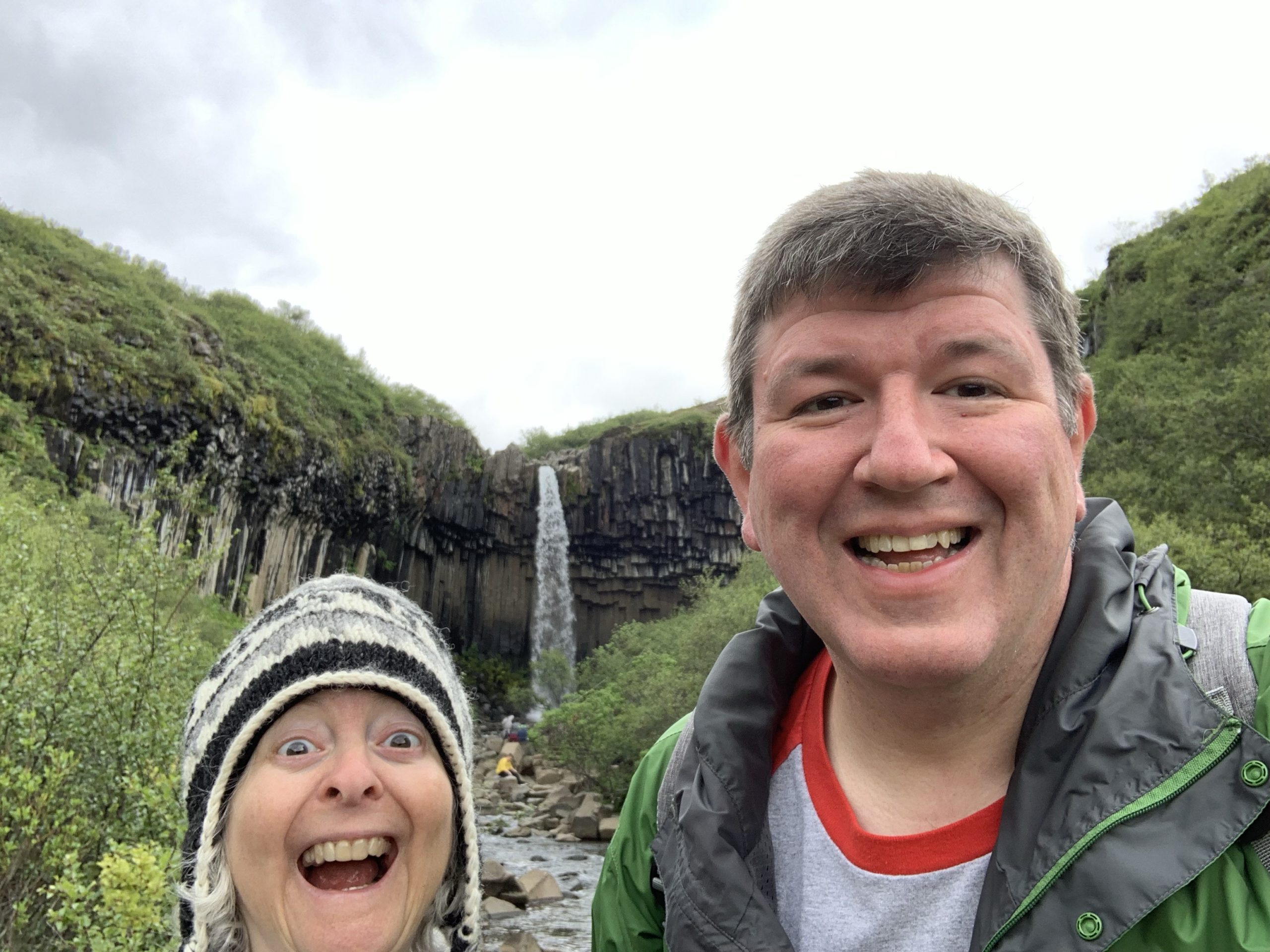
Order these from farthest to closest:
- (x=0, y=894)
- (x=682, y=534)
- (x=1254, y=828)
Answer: (x=682, y=534) < (x=0, y=894) < (x=1254, y=828)

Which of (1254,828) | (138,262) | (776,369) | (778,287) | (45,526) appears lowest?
(1254,828)

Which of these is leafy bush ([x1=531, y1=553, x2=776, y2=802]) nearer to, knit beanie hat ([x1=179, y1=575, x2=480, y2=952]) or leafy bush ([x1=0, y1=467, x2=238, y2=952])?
leafy bush ([x1=0, y1=467, x2=238, y2=952])

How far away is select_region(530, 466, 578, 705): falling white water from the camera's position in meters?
42.9

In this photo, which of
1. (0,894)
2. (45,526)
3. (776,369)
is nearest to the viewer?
(776,369)

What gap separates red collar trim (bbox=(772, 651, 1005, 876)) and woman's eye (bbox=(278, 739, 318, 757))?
1285 millimetres

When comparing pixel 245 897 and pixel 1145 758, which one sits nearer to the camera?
pixel 1145 758

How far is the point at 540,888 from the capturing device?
14.3 metres

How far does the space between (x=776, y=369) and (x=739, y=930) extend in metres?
1.30

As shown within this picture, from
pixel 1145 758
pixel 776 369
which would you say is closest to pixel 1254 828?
pixel 1145 758

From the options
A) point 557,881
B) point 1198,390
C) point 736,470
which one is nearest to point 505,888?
point 557,881

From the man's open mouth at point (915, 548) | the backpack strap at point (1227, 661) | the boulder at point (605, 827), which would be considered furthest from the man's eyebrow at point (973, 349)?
the boulder at point (605, 827)

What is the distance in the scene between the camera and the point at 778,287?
80.1 inches

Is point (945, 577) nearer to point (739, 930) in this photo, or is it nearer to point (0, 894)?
point (739, 930)

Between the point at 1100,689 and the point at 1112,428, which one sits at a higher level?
the point at 1112,428
